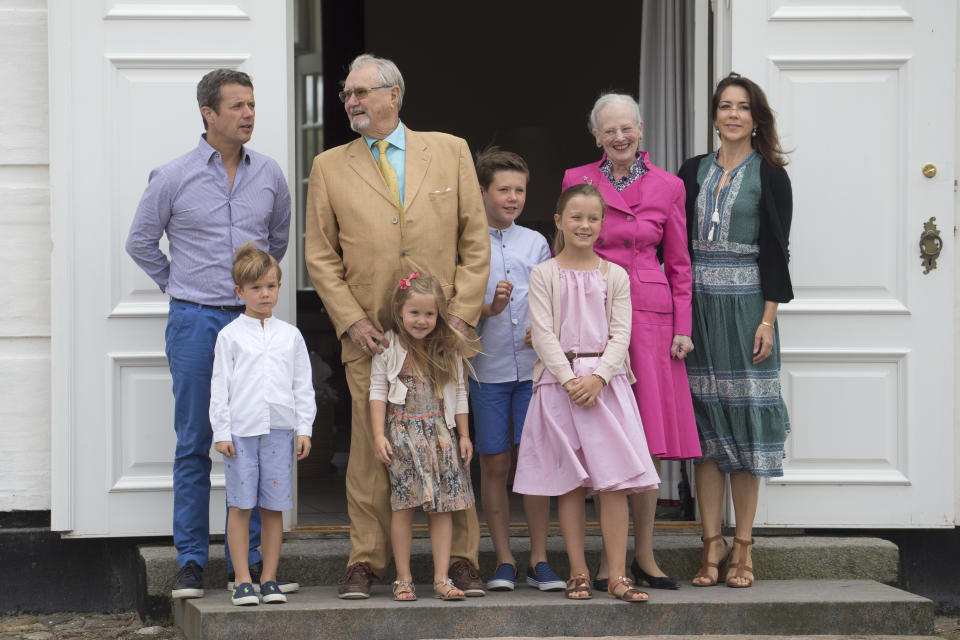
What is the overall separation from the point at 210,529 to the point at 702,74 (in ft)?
8.44

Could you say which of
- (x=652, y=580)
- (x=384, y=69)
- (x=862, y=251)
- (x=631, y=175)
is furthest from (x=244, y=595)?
(x=862, y=251)

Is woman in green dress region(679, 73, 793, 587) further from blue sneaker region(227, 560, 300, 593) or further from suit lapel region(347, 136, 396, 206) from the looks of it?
blue sneaker region(227, 560, 300, 593)

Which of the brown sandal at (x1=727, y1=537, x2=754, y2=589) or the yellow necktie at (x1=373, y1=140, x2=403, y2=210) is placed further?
the brown sandal at (x1=727, y1=537, x2=754, y2=589)

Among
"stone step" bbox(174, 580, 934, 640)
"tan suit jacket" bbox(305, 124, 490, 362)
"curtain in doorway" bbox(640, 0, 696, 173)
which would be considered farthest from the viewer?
"curtain in doorway" bbox(640, 0, 696, 173)

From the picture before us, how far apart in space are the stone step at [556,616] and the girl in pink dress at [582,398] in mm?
110

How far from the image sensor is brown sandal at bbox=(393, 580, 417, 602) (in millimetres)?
3801

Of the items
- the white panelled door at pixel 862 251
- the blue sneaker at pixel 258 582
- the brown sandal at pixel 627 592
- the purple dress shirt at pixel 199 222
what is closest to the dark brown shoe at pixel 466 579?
the brown sandal at pixel 627 592

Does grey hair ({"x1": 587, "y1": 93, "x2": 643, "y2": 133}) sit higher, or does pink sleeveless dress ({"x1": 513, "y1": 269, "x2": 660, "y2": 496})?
grey hair ({"x1": 587, "y1": 93, "x2": 643, "y2": 133})

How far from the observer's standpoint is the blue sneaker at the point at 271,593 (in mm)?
3807

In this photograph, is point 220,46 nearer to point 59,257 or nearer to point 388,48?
point 59,257

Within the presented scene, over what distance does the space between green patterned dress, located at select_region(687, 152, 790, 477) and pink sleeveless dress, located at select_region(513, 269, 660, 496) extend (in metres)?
0.39

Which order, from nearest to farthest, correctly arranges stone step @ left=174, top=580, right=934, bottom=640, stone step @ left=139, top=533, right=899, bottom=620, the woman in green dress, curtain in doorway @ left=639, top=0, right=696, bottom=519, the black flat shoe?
stone step @ left=174, top=580, right=934, bottom=640
the black flat shoe
the woman in green dress
stone step @ left=139, top=533, right=899, bottom=620
curtain in doorway @ left=639, top=0, right=696, bottom=519

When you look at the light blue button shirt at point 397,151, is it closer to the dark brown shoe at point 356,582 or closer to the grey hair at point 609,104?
the grey hair at point 609,104

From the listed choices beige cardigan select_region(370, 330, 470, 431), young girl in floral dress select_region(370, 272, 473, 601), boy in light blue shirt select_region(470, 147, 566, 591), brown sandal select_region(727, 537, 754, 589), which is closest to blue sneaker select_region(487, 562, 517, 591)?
boy in light blue shirt select_region(470, 147, 566, 591)
